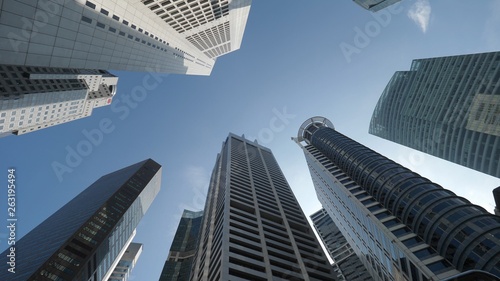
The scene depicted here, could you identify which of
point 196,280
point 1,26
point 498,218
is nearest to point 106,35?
point 1,26

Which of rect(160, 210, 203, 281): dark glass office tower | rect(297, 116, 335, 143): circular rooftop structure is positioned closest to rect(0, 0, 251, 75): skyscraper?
rect(160, 210, 203, 281): dark glass office tower

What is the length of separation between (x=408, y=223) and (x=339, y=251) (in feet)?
230

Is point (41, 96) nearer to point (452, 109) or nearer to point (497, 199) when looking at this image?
point (497, 199)

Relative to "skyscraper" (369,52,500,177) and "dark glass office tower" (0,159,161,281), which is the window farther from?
"skyscraper" (369,52,500,177)

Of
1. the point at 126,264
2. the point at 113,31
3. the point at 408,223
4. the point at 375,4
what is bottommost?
the point at 126,264

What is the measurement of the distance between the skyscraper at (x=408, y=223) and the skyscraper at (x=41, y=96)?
11028cm

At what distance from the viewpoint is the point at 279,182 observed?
95.1 metres

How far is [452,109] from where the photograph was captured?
8894 centimetres

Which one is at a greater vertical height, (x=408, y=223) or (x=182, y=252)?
(x=408, y=223)

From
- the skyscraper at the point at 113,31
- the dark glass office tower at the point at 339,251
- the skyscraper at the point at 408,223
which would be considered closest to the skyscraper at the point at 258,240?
the skyscraper at the point at 408,223

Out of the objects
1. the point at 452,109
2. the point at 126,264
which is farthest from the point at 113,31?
the point at 126,264

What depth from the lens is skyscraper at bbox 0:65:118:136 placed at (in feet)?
303

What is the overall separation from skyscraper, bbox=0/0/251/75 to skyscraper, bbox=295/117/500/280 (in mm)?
53421

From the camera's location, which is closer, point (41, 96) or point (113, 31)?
point (113, 31)
